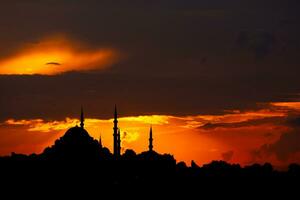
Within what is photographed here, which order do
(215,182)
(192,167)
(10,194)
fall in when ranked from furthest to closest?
(192,167)
(215,182)
(10,194)

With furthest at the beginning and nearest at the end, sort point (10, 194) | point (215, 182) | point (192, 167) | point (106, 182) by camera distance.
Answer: point (192, 167) < point (215, 182) < point (106, 182) < point (10, 194)

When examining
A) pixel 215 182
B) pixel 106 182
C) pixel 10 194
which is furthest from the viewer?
pixel 215 182

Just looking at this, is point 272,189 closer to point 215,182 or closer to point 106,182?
point 215,182

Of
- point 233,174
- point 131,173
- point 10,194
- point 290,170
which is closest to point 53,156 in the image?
point 131,173

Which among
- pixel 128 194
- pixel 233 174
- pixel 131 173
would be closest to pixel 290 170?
pixel 233 174

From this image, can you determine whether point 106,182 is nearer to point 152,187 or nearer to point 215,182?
point 152,187

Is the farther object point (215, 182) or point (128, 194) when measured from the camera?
point (215, 182)
